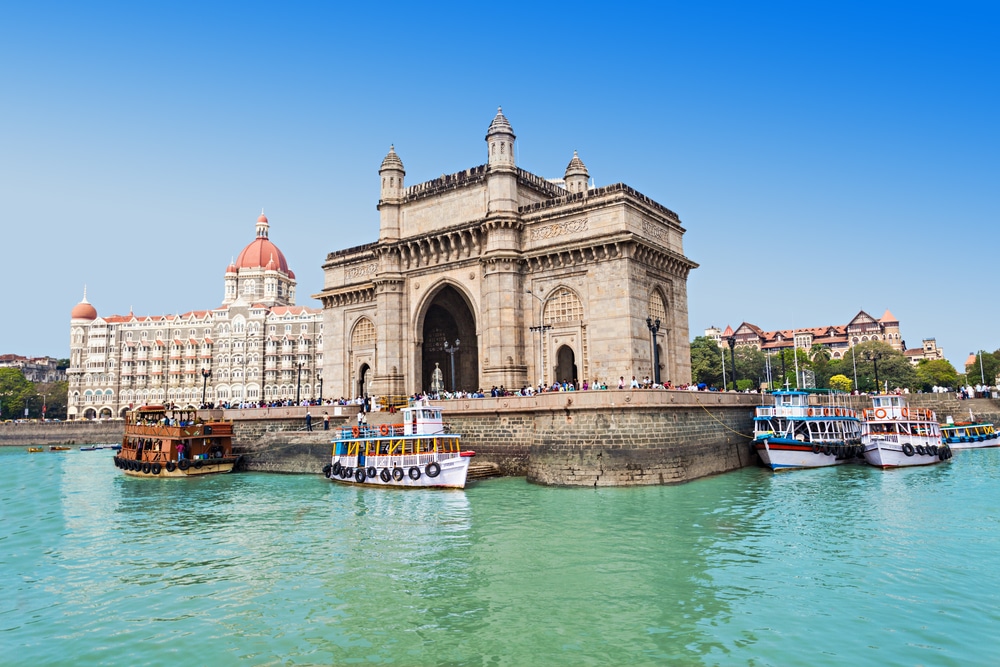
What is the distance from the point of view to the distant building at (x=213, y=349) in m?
108

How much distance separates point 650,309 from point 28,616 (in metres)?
31.3

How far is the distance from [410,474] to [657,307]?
1822cm

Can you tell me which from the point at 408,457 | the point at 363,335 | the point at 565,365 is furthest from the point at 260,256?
the point at 408,457

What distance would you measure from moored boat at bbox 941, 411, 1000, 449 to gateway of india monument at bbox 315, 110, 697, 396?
21.9 m

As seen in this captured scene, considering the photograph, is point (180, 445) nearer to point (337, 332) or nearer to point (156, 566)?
point (337, 332)

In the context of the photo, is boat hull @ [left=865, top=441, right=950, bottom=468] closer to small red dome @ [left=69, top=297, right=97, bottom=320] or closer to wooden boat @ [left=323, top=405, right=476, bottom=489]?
wooden boat @ [left=323, top=405, right=476, bottom=489]

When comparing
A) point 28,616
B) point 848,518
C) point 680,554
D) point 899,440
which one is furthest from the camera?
point 899,440

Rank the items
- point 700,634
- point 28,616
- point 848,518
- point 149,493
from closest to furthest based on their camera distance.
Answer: point 700,634 < point 28,616 < point 848,518 < point 149,493

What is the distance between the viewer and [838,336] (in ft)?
443

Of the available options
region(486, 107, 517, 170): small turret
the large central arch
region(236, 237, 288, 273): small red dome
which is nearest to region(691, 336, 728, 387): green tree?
the large central arch

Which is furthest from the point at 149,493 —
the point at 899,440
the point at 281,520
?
the point at 899,440

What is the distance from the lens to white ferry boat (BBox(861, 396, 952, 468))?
35000mm

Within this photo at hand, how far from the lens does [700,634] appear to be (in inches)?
449

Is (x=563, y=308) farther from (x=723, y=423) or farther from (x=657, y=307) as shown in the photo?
(x=723, y=423)
